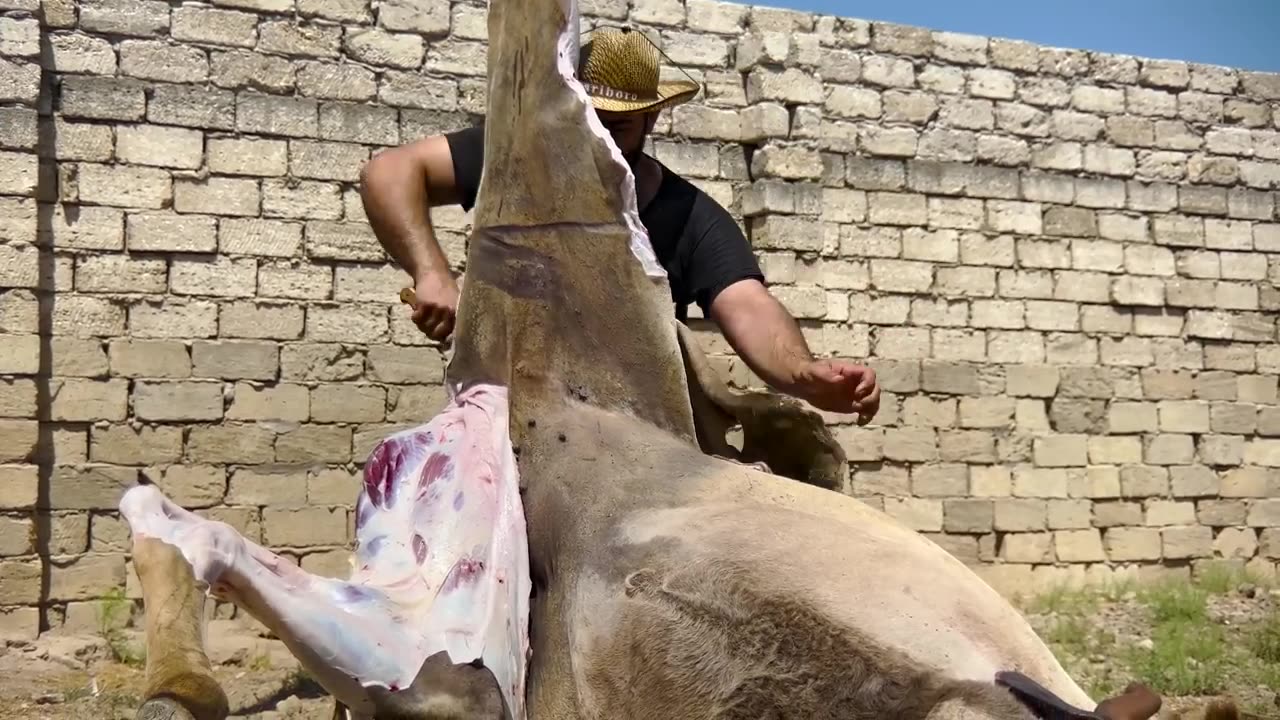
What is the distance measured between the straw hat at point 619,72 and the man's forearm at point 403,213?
15.6 inches

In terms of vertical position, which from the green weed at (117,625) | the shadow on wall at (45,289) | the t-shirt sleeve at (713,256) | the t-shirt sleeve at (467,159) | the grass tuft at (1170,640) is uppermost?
the t-shirt sleeve at (467,159)

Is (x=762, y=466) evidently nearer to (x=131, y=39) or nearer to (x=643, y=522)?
(x=643, y=522)

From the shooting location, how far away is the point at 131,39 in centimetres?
787

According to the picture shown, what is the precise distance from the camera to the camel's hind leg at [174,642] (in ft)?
5.23

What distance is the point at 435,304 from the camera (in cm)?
243

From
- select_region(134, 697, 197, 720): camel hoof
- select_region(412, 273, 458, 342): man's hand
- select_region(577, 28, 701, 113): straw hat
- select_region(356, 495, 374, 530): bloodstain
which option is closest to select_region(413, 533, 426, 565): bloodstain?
select_region(356, 495, 374, 530): bloodstain

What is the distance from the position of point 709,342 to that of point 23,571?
14.7ft

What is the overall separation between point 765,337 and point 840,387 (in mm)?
307

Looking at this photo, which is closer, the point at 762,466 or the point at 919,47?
the point at 762,466

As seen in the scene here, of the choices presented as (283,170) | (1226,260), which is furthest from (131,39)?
(1226,260)

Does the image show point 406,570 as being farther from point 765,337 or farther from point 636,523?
point 765,337

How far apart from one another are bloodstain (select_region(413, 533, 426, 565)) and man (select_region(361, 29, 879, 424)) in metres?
0.61

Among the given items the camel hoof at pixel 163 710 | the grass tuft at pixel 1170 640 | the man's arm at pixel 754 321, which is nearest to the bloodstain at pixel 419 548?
the camel hoof at pixel 163 710

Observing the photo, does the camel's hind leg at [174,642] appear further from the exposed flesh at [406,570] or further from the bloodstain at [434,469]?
the bloodstain at [434,469]
